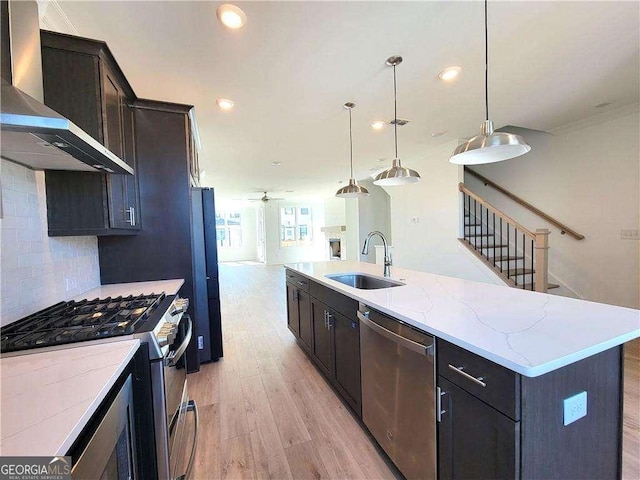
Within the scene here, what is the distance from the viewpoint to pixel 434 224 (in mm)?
4957

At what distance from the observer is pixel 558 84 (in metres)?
2.75

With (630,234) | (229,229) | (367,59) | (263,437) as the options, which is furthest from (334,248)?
(263,437)

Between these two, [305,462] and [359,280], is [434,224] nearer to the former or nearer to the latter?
[359,280]

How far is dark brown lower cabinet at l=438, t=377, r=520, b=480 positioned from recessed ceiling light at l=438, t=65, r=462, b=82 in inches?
98.1


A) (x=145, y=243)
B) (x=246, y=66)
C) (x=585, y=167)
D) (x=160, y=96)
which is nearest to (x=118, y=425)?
(x=145, y=243)

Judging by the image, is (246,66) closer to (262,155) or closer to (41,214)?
(41,214)

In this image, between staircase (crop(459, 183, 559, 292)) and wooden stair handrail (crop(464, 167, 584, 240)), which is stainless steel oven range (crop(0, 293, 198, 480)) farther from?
wooden stair handrail (crop(464, 167, 584, 240))

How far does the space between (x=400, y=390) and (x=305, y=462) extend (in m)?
0.78

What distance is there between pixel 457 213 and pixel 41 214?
15.9 ft

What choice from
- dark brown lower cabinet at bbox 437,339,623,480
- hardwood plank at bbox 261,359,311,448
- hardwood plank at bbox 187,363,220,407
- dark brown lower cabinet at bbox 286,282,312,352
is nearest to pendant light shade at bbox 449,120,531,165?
dark brown lower cabinet at bbox 437,339,623,480

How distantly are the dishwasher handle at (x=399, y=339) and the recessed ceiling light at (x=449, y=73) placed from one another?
2.24 meters

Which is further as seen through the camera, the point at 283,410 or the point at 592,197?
the point at 592,197

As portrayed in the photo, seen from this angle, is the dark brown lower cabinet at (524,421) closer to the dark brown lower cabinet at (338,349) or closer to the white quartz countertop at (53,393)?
the dark brown lower cabinet at (338,349)

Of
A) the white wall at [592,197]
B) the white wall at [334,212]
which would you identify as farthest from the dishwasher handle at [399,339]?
the white wall at [334,212]
